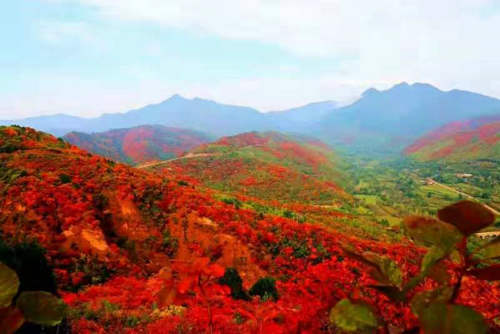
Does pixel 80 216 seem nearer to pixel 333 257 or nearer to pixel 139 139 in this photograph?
pixel 333 257

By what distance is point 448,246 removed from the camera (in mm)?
998

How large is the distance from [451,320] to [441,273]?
35 cm

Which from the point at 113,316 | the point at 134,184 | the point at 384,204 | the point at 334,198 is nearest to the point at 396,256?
the point at 113,316

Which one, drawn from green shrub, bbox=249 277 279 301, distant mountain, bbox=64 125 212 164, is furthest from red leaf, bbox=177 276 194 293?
distant mountain, bbox=64 125 212 164

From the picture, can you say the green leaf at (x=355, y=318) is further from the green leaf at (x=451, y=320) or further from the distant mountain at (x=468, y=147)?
the distant mountain at (x=468, y=147)

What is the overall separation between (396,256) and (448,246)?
62.4ft

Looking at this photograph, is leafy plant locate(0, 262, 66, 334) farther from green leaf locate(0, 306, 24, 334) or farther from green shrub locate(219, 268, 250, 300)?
green shrub locate(219, 268, 250, 300)

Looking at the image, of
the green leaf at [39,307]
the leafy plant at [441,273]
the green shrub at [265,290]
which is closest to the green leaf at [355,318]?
the leafy plant at [441,273]

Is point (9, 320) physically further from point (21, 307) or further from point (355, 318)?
point (355, 318)

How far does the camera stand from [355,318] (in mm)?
1130

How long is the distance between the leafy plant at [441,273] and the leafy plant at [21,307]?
3.75ft

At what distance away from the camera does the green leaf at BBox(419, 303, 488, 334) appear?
0.89 meters

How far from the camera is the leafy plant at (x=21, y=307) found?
1.07 metres

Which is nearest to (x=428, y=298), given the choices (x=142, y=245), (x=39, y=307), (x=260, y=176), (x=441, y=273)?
(x=441, y=273)
